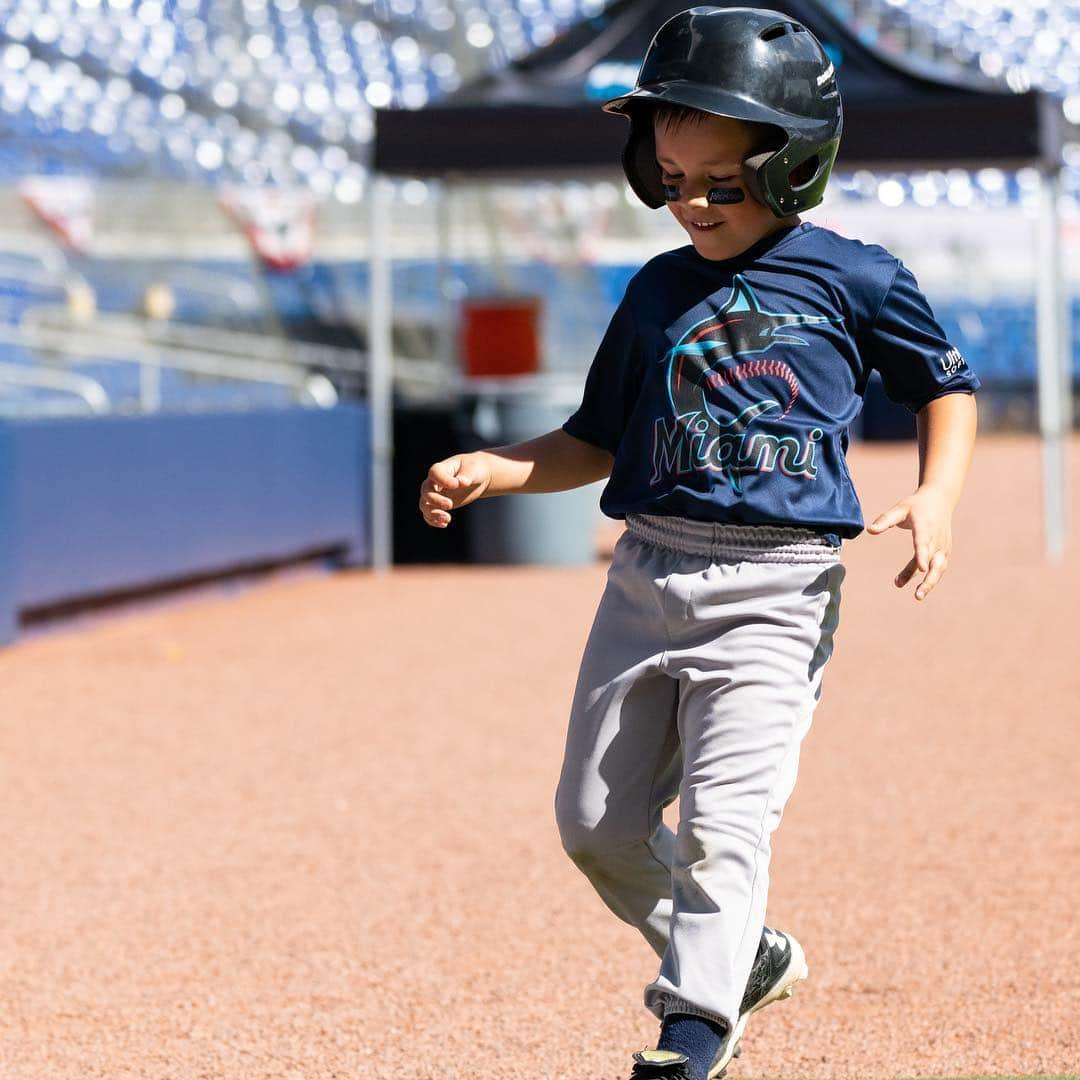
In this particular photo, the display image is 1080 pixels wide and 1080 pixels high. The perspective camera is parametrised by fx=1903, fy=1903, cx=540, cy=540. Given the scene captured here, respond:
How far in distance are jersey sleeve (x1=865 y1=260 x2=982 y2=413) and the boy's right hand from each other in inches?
23.6

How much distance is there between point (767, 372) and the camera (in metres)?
2.70

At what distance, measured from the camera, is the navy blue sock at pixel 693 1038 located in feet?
8.46

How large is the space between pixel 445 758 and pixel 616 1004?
250 cm

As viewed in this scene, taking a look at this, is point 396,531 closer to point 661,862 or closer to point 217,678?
point 217,678

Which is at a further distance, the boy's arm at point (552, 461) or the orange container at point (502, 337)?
the orange container at point (502, 337)

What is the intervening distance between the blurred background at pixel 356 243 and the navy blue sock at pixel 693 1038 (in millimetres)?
5919

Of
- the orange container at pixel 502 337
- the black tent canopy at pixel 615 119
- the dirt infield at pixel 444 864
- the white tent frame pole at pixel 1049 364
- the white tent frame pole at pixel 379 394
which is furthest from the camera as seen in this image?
the orange container at pixel 502 337

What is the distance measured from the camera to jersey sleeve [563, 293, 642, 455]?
2.84 meters

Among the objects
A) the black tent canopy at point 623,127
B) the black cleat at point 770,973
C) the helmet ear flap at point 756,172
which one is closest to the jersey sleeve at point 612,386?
the helmet ear flap at point 756,172

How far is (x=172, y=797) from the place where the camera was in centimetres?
545

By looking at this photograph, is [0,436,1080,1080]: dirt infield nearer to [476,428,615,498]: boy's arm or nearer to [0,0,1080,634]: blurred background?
[476,428,615,498]: boy's arm

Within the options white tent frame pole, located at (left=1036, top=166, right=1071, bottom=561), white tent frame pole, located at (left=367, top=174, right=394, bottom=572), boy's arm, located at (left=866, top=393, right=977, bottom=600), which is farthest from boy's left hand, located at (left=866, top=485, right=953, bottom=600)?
white tent frame pole, located at (left=367, top=174, right=394, bottom=572)

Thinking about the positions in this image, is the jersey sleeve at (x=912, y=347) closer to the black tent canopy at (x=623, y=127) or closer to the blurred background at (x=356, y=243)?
the blurred background at (x=356, y=243)

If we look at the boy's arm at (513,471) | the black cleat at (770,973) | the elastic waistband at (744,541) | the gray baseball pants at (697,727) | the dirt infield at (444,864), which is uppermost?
the boy's arm at (513,471)
